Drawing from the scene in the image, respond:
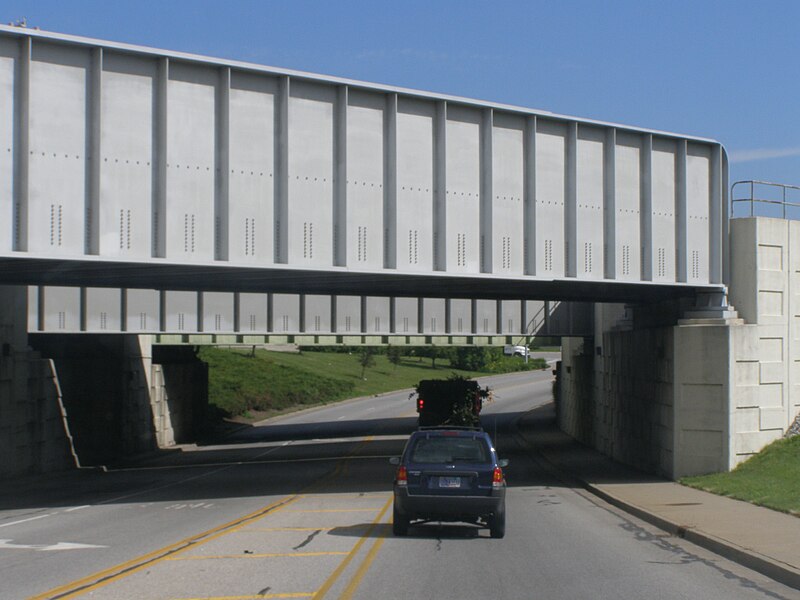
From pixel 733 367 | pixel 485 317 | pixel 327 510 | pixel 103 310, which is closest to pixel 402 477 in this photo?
pixel 327 510

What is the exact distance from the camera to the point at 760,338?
25188 mm

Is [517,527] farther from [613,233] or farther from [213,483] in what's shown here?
[213,483]

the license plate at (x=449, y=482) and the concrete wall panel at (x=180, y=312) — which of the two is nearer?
the license plate at (x=449, y=482)

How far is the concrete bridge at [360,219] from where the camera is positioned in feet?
59.7

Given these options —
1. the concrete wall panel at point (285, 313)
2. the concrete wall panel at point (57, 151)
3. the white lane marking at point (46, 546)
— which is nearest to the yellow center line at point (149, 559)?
the white lane marking at point (46, 546)

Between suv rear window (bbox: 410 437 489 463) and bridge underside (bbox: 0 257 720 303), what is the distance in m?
6.05

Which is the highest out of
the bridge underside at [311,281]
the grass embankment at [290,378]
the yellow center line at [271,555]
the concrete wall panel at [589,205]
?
the concrete wall panel at [589,205]

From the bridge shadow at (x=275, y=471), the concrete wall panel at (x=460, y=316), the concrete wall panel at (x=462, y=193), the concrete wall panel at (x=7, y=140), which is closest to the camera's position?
the concrete wall panel at (x=7, y=140)

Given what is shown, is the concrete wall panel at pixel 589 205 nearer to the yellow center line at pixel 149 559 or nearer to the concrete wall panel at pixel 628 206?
the concrete wall panel at pixel 628 206

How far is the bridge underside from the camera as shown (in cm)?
2013

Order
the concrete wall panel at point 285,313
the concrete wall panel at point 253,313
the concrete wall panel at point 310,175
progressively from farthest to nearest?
the concrete wall panel at point 285,313 → the concrete wall panel at point 253,313 → the concrete wall panel at point 310,175

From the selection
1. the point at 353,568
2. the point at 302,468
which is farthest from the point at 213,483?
the point at 353,568

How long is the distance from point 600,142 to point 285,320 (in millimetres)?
15792

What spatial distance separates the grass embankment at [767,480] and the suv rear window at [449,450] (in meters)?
5.66
